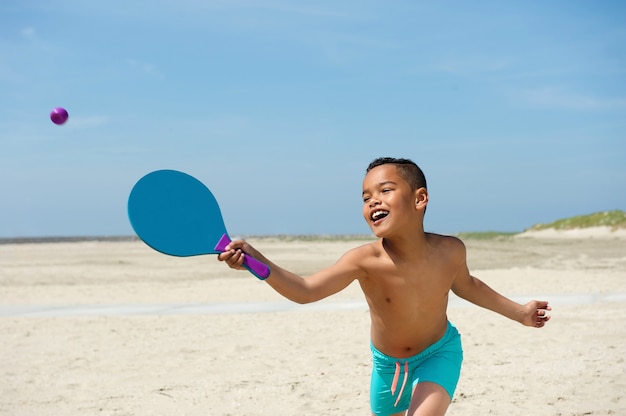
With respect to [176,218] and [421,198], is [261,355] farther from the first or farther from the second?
[176,218]

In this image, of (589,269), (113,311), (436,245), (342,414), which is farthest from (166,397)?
(589,269)

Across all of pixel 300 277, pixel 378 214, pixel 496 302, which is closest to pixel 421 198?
pixel 378 214

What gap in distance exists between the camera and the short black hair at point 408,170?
3.31 meters

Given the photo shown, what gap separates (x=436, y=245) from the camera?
354 centimetres

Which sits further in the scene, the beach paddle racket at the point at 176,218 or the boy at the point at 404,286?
the boy at the point at 404,286

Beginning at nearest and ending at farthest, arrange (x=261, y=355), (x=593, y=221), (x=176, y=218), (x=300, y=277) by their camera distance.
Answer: (x=176, y=218), (x=300, y=277), (x=261, y=355), (x=593, y=221)

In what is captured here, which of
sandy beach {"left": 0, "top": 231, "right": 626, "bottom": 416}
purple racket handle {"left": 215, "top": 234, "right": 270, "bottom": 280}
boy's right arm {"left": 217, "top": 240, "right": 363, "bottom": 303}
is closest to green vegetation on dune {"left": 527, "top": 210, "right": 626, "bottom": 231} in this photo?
sandy beach {"left": 0, "top": 231, "right": 626, "bottom": 416}

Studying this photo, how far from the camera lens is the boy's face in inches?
127

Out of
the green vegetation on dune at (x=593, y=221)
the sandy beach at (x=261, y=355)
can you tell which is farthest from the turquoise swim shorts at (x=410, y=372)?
the green vegetation on dune at (x=593, y=221)

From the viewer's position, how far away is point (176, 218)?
294cm

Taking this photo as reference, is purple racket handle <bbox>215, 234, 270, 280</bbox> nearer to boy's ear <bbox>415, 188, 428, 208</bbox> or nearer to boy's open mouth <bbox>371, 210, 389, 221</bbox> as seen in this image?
boy's open mouth <bbox>371, 210, 389, 221</bbox>

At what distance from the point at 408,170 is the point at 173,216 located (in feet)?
3.75

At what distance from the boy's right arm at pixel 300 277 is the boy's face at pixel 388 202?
0.26 m

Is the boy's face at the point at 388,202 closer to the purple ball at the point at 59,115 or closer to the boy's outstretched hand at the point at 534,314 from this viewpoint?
the boy's outstretched hand at the point at 534,314
